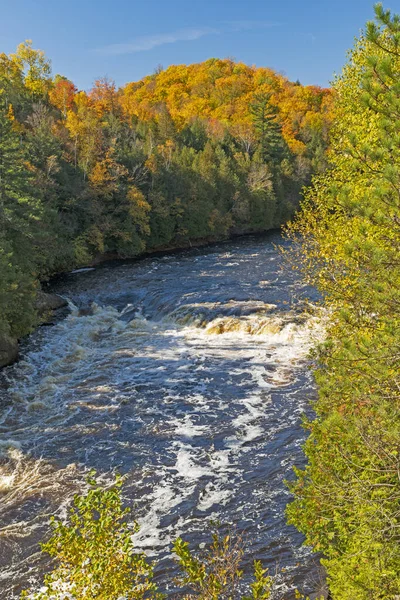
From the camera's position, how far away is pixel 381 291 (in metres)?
7.23

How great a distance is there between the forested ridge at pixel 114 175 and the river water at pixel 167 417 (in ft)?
14.7

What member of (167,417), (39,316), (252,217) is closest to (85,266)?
(39,316)

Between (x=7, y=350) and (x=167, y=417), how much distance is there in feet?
30.5

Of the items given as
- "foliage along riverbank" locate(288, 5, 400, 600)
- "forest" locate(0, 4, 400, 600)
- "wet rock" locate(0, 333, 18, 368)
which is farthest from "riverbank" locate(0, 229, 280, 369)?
"foliage along riverbank" locate(288, 5, 400, 600)

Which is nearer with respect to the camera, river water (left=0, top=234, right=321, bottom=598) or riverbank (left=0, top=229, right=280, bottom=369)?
river water (left=0, top=234, right=321, bottom=598)

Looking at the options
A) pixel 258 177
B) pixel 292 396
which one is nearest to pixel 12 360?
pixel 292 396

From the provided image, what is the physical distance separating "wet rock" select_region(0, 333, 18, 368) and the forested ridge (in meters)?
0.73

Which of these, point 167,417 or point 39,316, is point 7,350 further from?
point 167,417

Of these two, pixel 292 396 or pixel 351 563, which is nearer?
pixel 351 563

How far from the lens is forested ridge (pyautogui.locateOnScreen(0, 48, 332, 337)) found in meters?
27.1

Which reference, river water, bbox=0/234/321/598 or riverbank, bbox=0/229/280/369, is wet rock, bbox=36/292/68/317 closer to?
riverbank, bbox=0/229/280/369

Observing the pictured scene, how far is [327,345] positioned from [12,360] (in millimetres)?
17739

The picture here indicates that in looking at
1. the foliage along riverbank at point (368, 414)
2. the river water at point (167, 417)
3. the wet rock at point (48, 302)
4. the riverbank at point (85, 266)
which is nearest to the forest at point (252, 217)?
the foliage along riverbank at point (368, 414)

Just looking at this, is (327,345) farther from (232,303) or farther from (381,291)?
(232,303)
